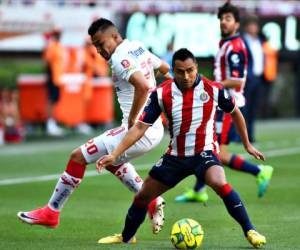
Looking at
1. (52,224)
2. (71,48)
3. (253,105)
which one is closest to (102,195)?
(52,224)

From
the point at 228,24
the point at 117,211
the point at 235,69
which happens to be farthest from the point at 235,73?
the point at 117,211

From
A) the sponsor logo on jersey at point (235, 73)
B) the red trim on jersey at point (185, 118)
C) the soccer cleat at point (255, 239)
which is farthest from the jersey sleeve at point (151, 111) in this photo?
the sponsor logo on jersey at point (235, 73)

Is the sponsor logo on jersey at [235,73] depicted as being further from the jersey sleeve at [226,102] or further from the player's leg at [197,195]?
the jersey sleeve at [226,102]

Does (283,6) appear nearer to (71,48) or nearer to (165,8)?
(165,8)

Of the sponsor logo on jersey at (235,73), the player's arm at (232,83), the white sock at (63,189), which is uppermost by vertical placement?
the sponsor logo on jersey at (235,73)

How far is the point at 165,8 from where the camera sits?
26047mm

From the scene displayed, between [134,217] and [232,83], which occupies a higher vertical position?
[232,83]

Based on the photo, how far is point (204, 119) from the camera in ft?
31.8

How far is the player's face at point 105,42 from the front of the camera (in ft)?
33.5

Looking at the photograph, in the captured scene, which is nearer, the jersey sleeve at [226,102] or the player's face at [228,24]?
the jersey sleeve at [226,102]

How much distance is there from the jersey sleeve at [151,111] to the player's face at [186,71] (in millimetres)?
276

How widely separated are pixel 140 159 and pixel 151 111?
980 centimetres

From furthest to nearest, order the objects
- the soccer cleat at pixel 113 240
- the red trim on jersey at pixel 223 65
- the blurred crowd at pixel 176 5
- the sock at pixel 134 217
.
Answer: the blurred crowd at pixel 176 5, the red trim on jersey at pixel 223 65, the soccer cleat at pixel 113 240, the sock at pixel 134 217

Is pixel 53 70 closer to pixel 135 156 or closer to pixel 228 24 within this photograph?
pixel 228 24
